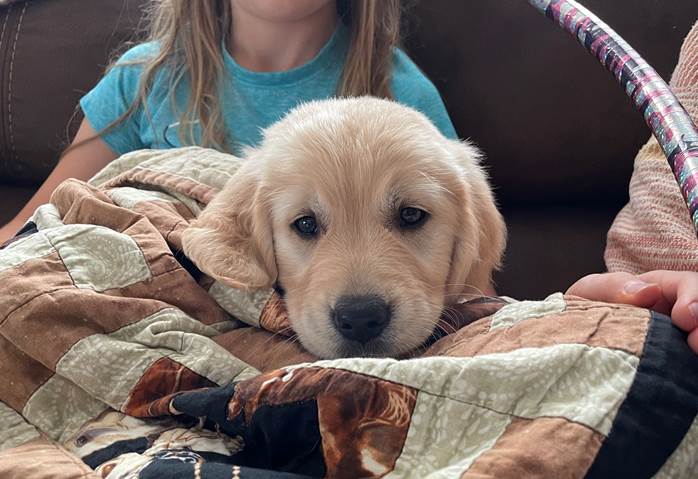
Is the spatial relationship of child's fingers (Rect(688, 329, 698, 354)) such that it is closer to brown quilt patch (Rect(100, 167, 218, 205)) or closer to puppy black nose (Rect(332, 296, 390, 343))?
puppy black nose (Rect(332, 296, 390, 343))

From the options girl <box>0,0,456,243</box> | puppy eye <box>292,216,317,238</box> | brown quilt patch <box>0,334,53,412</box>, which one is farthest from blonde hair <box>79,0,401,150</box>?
brown quilt patch <box>0,334,53,412</box>

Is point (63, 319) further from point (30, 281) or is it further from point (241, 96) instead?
point (241, 96)

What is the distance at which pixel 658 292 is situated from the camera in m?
1.07

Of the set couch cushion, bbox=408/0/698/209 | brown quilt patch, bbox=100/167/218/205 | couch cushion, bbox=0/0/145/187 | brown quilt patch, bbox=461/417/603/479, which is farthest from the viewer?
couch cushion, bbox=0/0/145/187

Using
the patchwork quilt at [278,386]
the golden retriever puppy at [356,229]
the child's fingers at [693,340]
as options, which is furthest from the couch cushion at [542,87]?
the child's fingers at [693,340]

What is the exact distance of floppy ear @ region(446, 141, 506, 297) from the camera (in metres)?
1.41

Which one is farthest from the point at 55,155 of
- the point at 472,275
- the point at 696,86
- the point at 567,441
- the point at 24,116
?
the point at 567,441

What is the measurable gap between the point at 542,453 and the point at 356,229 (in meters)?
0.63

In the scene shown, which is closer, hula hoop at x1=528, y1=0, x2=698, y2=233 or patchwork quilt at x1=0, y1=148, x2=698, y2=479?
patchwork quilt at x1=0, y1=148, x2=698, y2=479

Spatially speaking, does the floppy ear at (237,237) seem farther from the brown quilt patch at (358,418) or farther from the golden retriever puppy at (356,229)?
the brown quilt patch at (358,418)

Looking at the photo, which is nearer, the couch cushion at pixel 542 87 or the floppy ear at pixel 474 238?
the floppy ear at pixel 474 238

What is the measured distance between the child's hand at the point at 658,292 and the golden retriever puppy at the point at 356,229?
27 centimetres

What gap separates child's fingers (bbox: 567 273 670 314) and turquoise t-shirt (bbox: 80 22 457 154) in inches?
37.0

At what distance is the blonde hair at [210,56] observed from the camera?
6.98 feet
